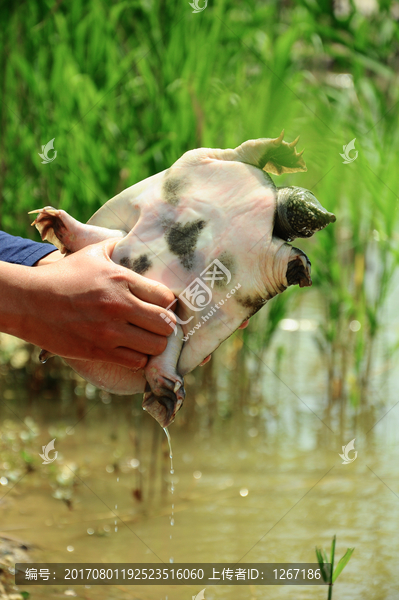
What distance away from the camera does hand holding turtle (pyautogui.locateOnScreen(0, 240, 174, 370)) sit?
5.23ft

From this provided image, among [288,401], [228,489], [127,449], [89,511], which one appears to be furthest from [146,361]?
[288,401]

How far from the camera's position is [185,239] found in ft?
5.34

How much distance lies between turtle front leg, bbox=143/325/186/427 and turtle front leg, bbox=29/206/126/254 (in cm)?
34

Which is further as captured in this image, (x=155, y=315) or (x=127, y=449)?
(x=127, y=449)

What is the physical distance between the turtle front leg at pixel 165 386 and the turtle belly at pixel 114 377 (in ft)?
0.23

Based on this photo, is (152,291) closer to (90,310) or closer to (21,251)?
(90,310)

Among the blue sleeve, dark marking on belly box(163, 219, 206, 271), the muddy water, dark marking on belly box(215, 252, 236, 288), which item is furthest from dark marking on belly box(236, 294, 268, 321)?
the muddy water

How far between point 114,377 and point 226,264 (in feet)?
1.42

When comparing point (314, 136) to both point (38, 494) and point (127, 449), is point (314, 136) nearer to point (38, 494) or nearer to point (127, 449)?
point (127, 449)

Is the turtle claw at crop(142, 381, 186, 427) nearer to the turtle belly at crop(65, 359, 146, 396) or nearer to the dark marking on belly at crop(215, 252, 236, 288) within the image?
the turtle belly at crop(65, 359, 146, 396)

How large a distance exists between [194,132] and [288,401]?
188 cm

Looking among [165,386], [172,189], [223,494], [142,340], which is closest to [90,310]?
[142,340]

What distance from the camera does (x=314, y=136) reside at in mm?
3088

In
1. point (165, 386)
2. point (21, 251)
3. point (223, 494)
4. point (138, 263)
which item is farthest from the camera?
point (223, 494)
